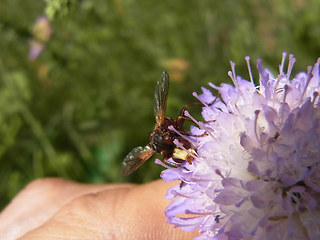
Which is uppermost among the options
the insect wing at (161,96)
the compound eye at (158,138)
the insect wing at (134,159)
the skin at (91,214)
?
the insect wing at (161,96)

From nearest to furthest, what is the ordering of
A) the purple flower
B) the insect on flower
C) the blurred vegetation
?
the purple flower → the insect on flower → the blurred vegetation

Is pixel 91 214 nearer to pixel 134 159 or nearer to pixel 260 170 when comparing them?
pixel 134 159

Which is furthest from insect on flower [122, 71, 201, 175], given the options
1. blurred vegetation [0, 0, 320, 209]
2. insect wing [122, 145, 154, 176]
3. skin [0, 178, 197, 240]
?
blurred vegetation [0, 0, 320, 209]

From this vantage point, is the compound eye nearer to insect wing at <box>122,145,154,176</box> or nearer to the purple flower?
insect wing at <box>122,145,154,176</box>

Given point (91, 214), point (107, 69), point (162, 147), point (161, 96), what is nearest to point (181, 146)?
point (162, 147)

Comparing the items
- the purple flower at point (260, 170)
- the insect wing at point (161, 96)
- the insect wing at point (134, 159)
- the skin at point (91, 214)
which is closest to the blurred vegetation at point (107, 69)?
the skin at point (91, 214)

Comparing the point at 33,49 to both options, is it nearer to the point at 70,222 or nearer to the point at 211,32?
the point at 211,32

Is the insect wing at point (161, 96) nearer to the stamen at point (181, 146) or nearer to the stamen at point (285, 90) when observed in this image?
the stamen at point (181, 146)

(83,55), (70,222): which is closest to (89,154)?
(83,55)
